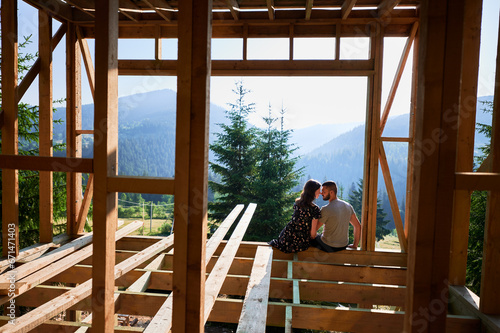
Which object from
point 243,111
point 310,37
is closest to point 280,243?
point 310,37

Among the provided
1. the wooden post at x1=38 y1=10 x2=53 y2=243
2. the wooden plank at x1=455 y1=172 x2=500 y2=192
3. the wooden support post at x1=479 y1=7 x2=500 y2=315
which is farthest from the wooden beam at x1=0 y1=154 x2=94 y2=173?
the wooden post at x1=38 y1=10 x2=53 y2=243

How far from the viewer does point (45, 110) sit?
4969 mm

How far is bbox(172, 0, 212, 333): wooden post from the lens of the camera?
129 centimetres

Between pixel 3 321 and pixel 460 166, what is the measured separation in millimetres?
4827

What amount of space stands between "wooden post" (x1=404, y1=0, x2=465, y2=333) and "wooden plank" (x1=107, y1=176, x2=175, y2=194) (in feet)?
3.52

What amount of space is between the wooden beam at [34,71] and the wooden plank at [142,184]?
13.1ft

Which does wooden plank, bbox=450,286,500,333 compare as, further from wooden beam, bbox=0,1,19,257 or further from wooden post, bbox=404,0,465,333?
wooden beam, bbox=0,1,19,257

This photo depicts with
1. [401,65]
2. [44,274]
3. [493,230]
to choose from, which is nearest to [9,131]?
[44,274]

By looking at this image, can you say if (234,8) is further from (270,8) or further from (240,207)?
(240,207)

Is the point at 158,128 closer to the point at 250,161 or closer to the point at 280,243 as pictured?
the point at 250,161

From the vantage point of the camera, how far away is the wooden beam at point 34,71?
14.6ft

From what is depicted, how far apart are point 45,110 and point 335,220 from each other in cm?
502

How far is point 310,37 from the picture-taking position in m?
5.45

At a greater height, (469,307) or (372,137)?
(372,137)
